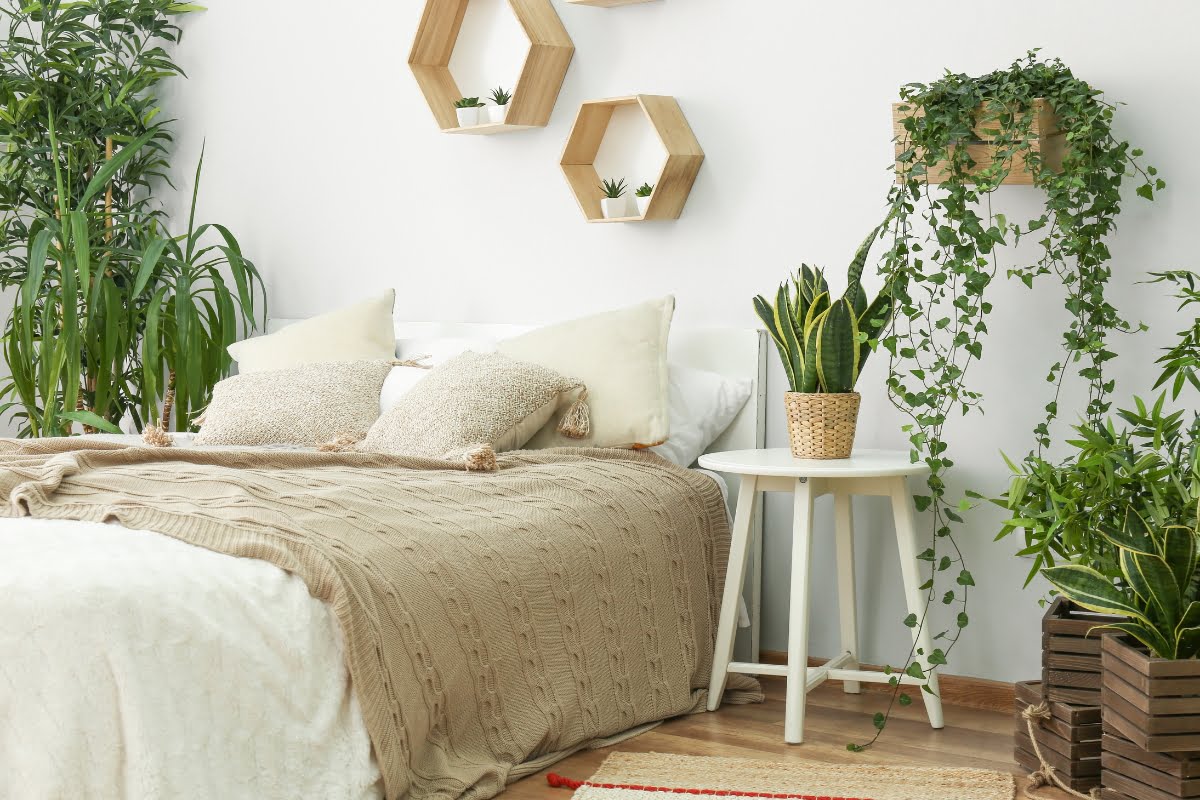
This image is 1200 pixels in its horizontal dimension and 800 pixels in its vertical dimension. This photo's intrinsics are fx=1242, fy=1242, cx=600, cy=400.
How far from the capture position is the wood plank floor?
7.64 feet

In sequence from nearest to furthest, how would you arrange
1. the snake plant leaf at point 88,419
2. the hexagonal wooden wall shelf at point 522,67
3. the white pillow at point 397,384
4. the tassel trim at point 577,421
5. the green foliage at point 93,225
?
the tassel trim at point 577,421
the white pillow at point 397,384
the hexagonal wooden wall shelf at point 522,67
the snake plant leaf at point 88,419
the green foliage at point 93,225

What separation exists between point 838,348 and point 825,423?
6.2 inches

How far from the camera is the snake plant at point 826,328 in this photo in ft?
8.36

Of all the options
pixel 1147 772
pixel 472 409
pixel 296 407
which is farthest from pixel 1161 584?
pixel 296 407

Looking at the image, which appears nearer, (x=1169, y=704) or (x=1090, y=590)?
(x=1169, y=704)

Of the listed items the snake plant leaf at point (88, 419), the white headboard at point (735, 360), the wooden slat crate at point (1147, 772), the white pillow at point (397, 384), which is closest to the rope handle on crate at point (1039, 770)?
the wooden slat crate at point (1147, 772)

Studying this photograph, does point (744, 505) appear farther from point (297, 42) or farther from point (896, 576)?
point (297, 42)

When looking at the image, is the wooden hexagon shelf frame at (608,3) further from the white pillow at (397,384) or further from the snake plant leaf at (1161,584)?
the snake plant leaf at (1161,584)

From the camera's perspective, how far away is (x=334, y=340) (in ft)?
11.0

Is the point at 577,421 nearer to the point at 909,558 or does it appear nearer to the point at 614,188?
the point at 614,188

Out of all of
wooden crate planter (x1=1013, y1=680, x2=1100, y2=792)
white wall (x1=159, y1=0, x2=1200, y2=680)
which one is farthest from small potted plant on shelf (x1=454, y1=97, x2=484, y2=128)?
wooden crate planter (x1=1013, y1=680, x2=1100, y2=792)

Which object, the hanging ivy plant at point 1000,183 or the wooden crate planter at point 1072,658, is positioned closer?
the wooden crate planter at point 1072,658

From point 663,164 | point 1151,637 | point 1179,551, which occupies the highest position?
point 663,164

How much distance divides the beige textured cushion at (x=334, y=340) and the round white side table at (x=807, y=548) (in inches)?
43.8
